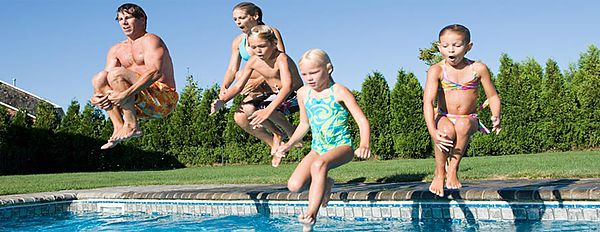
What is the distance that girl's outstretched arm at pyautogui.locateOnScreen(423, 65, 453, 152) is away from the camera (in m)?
6.09

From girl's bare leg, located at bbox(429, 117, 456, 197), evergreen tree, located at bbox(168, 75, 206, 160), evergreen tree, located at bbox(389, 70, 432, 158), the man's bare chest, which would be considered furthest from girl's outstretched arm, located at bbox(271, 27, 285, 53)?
evergreen tree, located at bbox(168, 75, 206, 160)

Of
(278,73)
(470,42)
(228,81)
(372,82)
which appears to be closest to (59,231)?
(228,81)

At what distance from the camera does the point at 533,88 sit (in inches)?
832

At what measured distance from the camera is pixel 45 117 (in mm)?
24734

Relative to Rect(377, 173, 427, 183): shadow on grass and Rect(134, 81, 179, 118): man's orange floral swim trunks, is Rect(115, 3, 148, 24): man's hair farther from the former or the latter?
Rect(377, 173, 427, 183): shadow on grass

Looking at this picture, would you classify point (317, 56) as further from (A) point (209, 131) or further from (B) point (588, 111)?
(A) point (209, 131)

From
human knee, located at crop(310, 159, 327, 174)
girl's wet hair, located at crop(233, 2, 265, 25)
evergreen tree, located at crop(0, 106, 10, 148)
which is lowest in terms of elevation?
human knee, located at crop(310, 159, 327, 174)

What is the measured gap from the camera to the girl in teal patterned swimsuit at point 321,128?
5.34 metres

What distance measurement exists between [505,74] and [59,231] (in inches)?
622

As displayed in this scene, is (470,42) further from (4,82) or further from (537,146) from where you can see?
(4,82)

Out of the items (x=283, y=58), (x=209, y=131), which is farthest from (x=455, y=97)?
(x=209, y=131)

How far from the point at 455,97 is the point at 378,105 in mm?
15944

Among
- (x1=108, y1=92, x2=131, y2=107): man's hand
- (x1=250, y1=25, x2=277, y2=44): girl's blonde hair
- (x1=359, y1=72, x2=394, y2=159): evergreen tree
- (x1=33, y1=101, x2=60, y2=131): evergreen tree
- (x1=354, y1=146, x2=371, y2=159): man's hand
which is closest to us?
(x1=354, y1=146, x2=371, y2=159): man's hand

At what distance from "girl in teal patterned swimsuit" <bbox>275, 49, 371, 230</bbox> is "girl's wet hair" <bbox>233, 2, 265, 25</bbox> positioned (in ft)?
4.97
